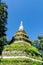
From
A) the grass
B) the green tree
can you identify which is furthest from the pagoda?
the grass

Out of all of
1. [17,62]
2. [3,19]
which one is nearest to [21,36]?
[3,19]

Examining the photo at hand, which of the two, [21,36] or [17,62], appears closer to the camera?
[17,62]

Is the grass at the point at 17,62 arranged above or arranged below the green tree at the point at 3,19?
below

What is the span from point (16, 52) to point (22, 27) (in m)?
→ 10.3

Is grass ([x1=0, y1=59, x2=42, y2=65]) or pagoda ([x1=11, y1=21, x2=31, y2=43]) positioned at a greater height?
pagoda ([x1=11, y1=21, x2=31, y2=43])

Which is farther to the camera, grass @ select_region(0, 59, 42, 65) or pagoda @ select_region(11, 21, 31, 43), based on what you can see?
pagoda @ select_region(11, 21, 31, 43)

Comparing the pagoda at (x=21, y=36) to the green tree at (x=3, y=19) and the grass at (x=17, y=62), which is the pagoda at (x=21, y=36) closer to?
the green tree at (x=3, y=19)

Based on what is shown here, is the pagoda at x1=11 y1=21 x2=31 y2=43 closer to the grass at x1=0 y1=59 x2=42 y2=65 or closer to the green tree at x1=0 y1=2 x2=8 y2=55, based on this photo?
the green tree at x1=0 y1=2 x2=8 y2=55

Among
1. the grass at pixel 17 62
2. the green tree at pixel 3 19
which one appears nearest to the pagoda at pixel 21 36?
the green tree at pixel 3 19

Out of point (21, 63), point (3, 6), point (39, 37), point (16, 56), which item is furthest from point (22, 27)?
point (21, 63)

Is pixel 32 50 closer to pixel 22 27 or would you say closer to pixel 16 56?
pixel 16 56

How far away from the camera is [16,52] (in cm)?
3916

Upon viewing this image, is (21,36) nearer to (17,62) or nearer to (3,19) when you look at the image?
(3,19)

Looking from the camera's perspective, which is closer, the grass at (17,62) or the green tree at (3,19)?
the grass at (17,62)
